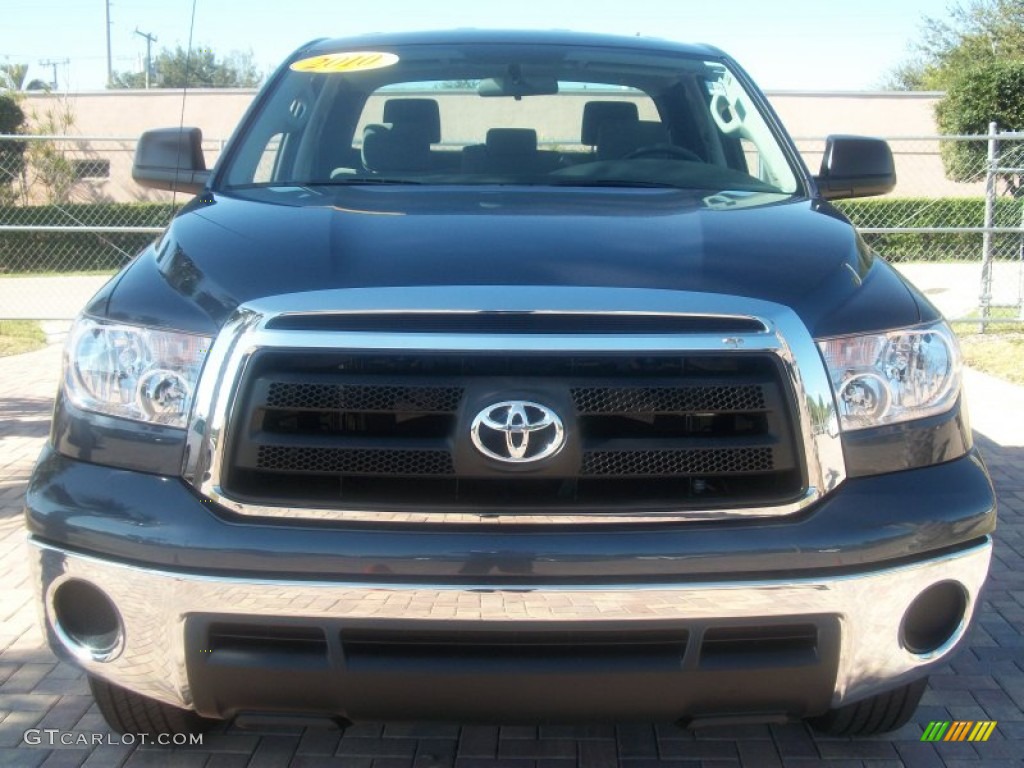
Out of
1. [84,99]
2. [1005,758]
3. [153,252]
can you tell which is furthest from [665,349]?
[84,99]

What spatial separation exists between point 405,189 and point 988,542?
1855 millimetres

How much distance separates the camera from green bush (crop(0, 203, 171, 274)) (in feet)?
67.7

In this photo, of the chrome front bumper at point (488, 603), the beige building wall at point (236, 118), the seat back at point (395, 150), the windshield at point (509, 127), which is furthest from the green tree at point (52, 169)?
the chrome front bumper at point (488, 603)

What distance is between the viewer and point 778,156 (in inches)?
153

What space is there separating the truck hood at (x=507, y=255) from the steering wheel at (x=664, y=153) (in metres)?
0.75

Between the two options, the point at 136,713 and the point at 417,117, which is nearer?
the point at 136,713

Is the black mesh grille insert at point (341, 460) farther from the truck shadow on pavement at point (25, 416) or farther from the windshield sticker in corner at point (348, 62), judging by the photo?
the truck shadow on pavement at point (25, 416)

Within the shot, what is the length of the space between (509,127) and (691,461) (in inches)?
86.3

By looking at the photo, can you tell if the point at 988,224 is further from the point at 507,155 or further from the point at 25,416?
the point at 25,416

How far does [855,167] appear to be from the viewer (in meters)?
4.01

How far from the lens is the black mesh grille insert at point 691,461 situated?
235 cm

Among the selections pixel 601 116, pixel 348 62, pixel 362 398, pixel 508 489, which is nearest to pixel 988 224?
pixel 601 116

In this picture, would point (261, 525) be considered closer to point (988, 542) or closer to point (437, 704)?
point (437, 704)

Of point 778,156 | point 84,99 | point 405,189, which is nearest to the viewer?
point 405,189
